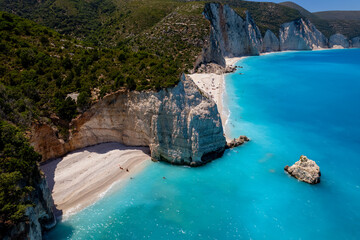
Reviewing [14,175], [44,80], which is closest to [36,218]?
[14,175]

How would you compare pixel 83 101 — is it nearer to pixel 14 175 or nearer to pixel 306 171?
pixel 14 175

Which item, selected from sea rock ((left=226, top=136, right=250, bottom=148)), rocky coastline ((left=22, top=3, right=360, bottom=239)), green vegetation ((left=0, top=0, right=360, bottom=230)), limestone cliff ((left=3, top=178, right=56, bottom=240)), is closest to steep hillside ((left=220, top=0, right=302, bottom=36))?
green vegetation ((left=0, top=0, right=360, bottom=230))

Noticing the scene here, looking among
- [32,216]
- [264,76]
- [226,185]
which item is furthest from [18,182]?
[264,76]

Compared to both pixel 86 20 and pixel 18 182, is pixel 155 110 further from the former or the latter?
pixel 86 20

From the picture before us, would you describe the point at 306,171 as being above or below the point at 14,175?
below

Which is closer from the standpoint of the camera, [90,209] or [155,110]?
[90,209]
